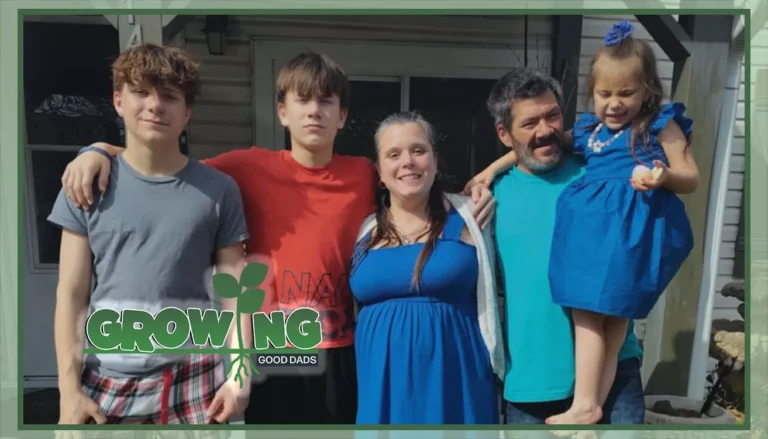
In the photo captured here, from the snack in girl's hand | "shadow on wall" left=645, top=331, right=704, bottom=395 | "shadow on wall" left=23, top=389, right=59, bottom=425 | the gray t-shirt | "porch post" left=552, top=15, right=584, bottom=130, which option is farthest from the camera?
"shadow on wall" left=645, top=331, right=704, bottom=395

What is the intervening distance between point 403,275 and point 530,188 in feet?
1.91

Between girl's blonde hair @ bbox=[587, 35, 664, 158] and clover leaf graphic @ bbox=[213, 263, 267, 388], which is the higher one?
girl's blonde hair @ bbox=[587, 35, 664, 158]

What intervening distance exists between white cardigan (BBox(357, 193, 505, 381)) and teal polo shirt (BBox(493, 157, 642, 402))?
0.15 feet

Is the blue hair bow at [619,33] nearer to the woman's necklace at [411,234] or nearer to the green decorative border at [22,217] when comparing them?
the green decorative border at [22,217]

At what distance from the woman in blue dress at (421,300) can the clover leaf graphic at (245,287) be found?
1.16ft

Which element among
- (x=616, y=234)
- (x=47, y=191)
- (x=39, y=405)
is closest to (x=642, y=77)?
(x=616, y=234)

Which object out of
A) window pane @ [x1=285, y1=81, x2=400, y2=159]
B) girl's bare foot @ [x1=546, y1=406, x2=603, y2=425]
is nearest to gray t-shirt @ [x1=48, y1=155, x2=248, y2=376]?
window pane @ [x1=285, y1=81, x2=400, y2=159]

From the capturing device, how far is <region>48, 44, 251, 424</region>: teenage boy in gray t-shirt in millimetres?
2225

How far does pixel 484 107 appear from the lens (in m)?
2.36

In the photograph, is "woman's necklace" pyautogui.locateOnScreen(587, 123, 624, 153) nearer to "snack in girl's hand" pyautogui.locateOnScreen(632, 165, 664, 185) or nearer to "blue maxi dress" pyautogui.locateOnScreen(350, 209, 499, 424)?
"snack in girl's hand" pyautogui.locateOnScreen(632, 165, 664, 185)

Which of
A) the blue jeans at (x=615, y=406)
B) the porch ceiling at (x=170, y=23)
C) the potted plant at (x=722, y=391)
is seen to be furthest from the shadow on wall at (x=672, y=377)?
the porch ceiling at (x=170, y=23)

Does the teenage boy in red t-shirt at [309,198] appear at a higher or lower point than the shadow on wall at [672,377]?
higher

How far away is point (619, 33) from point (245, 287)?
1631mm

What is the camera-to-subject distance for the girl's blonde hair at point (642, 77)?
2160 mm
